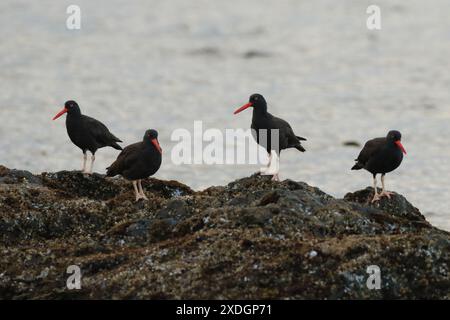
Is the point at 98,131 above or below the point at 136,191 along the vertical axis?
above

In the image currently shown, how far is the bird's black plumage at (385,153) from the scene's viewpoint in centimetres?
1133

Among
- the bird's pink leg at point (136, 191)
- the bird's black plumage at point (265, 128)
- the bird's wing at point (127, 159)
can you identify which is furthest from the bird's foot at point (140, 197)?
the bird's black plumage at point (265, 128)

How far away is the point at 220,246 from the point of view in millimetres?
9000

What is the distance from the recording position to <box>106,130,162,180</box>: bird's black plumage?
36.7ft

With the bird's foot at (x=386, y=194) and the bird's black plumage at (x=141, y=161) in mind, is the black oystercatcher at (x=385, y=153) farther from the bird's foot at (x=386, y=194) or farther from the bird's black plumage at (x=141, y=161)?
the bird's black plumage at (x=141, y=161)

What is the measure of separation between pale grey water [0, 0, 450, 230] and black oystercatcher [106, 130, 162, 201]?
7.94m

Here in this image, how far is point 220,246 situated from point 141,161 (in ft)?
8.29

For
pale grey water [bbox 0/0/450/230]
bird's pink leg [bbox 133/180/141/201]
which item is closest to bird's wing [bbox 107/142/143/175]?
bird's pink leg [bbox 133/180/141/201]

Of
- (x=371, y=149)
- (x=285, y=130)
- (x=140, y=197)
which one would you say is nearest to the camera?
(x=140, y=197)

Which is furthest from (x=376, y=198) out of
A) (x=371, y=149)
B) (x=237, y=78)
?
(x=237, y=78)

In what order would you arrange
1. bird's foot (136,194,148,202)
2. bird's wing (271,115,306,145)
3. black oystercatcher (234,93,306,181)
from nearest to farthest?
1. bird's foot (136,194,148,202)
2. black oystercatcher (234,93,306,181)
3. bird's wing (271,115,306,145)

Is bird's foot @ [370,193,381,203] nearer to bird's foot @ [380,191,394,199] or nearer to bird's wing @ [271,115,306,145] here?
bird's foot @ [380,191,394,199]

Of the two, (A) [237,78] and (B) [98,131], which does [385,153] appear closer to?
(B) [98,131]

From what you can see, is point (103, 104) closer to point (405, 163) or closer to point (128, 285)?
point (405, 163)
